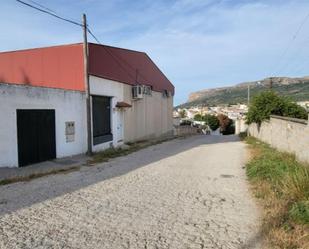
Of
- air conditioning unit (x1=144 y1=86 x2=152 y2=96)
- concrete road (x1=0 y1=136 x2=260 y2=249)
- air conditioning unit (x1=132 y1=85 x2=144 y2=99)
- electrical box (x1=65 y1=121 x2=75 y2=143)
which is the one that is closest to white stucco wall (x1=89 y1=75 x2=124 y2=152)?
electrical box (x1=65 y1=121 x2=75 y2=143)

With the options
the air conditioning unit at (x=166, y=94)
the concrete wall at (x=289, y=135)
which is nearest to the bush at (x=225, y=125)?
the air conditioning unit at (x=166, y=94)

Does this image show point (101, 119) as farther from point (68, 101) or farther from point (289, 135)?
point (289, 135)

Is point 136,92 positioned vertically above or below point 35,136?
above

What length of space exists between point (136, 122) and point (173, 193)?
19.7m

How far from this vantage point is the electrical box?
645 inches

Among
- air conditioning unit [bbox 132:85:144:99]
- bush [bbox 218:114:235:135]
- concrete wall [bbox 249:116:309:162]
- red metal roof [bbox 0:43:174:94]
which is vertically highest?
red metal roof [bbox 0:43:174:94]

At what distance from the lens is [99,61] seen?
2247cm

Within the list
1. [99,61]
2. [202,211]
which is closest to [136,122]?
[99,61]

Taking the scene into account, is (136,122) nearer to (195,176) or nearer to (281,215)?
(195,176)

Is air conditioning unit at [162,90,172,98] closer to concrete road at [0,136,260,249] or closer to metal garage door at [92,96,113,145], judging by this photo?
metal garage door at [92,96,113,145]

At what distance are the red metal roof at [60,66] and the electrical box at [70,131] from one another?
3.40 meters

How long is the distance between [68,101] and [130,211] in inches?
408

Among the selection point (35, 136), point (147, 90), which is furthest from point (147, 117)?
point (35, 136)

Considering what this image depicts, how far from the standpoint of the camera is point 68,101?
16359 millimetres
